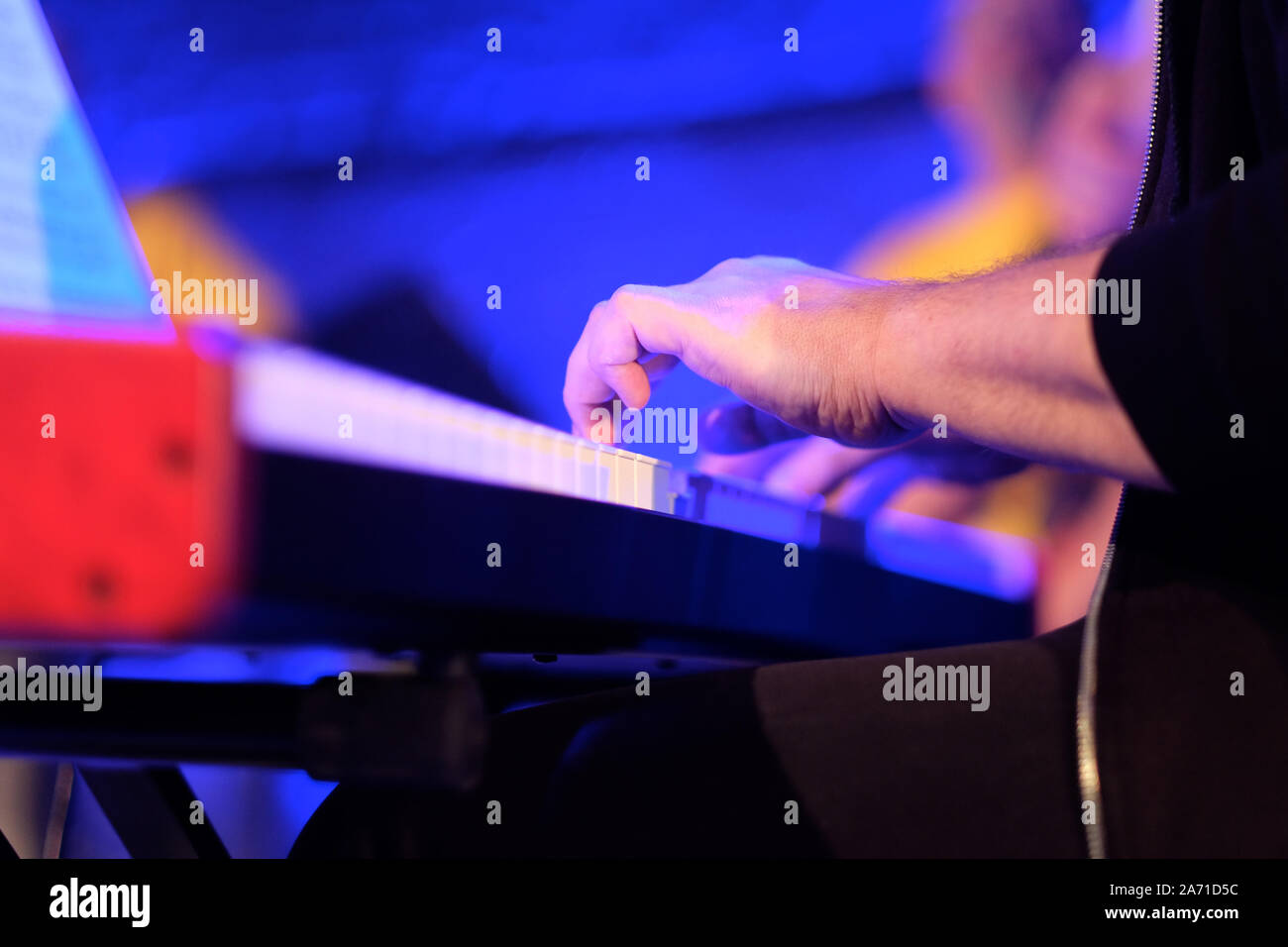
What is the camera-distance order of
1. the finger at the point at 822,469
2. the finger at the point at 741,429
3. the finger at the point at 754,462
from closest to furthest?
the finger at the point at 741,429 < the finger at the point at 822,469 < the finger at the point at 754,462

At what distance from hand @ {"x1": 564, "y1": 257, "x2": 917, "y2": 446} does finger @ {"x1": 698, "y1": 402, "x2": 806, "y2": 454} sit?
0.14m

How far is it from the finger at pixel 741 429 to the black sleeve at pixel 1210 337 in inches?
20.9

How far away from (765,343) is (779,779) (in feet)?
0.84

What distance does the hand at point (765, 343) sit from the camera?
561 millimetres

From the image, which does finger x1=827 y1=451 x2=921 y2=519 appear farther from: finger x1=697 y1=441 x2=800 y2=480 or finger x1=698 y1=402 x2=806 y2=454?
finger x1=698 y1=402 x2=806 y2=454

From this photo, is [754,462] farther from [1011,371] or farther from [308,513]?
[308,513]

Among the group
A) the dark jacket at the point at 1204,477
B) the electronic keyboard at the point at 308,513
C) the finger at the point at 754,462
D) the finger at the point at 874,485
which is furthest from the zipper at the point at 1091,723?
the finger at the point at 754,462

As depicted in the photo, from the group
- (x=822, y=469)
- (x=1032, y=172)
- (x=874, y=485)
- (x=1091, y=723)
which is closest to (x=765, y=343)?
(x=1091, y=723)

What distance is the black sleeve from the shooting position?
34cm

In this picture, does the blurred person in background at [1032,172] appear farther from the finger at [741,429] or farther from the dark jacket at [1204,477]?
the dark jacket at [1204,477]

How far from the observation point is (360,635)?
16.7 inches

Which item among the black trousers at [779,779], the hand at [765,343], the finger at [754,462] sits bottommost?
the black trousers at [779,779]

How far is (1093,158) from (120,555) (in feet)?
7.46

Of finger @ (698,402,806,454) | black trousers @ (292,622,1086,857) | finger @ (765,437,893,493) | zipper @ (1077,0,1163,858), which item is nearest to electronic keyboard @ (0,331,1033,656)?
black trousers @ (292,622,1086,857)
